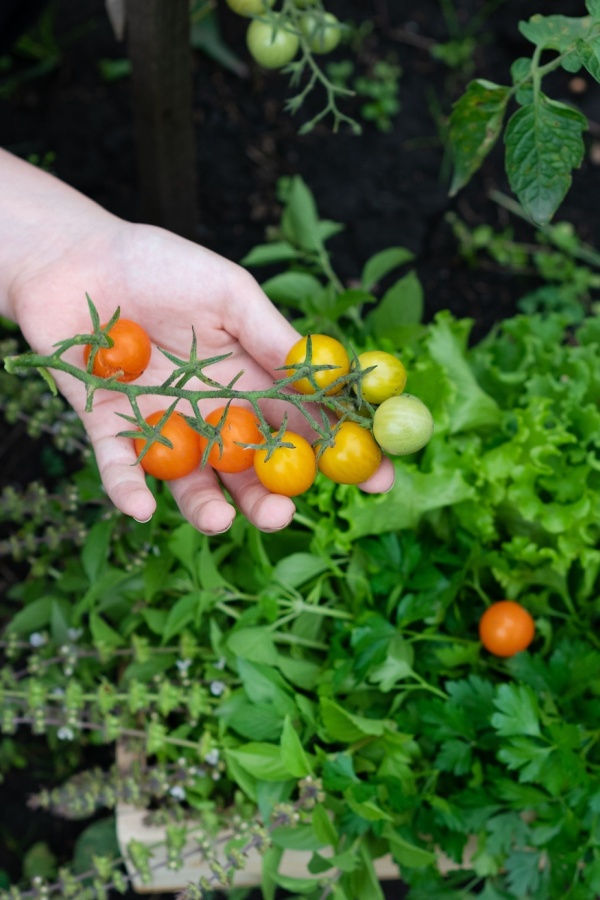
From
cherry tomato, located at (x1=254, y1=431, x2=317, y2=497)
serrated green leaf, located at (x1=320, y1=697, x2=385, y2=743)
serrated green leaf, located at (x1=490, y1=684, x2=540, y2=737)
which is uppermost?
cherry tomato, located at (x1=254, y1=431, x2=317, y2=497)

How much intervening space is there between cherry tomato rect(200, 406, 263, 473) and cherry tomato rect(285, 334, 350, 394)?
0.10 meters

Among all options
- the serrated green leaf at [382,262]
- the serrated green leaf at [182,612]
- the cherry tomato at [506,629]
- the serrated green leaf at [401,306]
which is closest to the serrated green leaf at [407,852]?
the cherry tomato at [506,629]

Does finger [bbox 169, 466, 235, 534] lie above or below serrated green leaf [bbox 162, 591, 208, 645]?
above

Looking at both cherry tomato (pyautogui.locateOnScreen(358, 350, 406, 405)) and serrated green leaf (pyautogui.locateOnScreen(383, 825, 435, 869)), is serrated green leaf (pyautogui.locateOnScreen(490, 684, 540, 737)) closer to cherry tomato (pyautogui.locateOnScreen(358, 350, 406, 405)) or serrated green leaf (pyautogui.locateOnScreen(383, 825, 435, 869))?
serrated green leaf (pyautogui.locateOnScreen(383, 825, 435, 869))

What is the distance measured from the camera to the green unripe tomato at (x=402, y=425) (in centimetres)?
128

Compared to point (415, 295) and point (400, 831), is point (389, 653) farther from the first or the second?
point (415, 295)

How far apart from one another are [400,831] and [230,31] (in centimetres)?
273

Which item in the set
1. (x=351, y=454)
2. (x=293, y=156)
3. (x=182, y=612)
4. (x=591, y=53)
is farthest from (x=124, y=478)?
(x=293, y=156)

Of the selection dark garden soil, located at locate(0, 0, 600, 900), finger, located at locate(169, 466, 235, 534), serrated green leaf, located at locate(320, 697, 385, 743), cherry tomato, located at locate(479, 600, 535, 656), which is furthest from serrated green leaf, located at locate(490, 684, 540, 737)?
dark garden soil, located at locate(0, 0, 600, 900)

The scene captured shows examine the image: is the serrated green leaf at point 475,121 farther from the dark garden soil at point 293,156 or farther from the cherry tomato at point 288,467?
the dark garden soil at point 293,156

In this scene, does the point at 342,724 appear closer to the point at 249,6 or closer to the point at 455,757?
the point at 455,757

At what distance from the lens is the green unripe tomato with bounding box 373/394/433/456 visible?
128 centimetres

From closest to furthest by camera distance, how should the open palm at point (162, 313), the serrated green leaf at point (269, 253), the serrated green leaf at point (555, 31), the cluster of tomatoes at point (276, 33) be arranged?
the serrated green leaf at point (555, 31) → the open palm at point (162, 313) → the cluster of tomatoes at point (276, 33) → the serrated green leaf at point (269, 253)

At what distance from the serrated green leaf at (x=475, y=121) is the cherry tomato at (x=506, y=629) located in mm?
852
